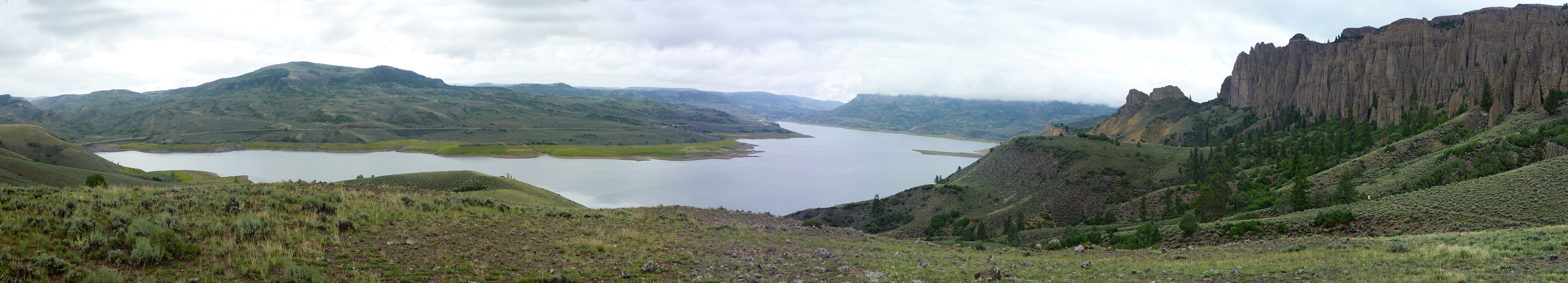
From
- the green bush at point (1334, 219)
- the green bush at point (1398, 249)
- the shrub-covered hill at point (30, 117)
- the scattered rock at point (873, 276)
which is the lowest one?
the scattered rock at point (873, 276)

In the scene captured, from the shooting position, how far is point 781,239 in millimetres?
22125

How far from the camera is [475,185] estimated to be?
36.1 m

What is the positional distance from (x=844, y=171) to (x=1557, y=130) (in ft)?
266

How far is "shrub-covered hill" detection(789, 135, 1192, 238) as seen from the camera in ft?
175

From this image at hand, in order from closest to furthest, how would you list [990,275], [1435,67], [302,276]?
[302,276] < [990,275] < [1435,67]

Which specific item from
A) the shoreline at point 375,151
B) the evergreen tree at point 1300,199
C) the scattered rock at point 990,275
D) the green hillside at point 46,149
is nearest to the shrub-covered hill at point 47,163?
the green hillside at point 46,149

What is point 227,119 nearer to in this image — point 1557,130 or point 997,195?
point 997,195

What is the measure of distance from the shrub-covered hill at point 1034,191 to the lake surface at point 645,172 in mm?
12339

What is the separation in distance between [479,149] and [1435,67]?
138m

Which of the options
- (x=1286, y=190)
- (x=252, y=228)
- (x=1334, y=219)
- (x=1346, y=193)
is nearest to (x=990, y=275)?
(x=252, y=228)

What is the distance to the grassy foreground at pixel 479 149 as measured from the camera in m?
121

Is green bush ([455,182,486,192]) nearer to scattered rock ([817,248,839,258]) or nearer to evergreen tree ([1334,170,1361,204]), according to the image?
scattered rock ([817,248,839,258])

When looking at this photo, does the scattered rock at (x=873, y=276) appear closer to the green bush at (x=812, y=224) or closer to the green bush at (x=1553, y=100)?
the green bush at (x=812, y=224)

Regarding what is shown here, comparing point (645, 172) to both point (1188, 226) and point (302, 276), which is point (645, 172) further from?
point (302, 276)
